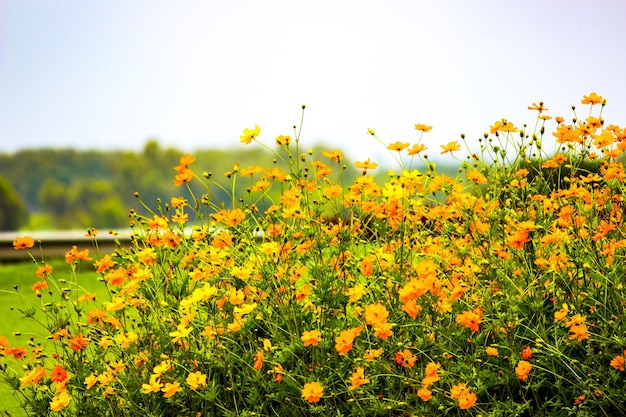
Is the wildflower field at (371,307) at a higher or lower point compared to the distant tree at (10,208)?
higher

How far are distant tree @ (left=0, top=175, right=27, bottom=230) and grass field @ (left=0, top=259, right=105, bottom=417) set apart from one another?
11.0 m

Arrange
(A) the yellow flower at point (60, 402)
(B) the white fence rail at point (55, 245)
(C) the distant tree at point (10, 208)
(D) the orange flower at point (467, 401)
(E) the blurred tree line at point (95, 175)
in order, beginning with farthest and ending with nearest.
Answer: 1. (E) the blurred tree line at point (95, 175)
2. (C) the distant tree at point (10, 208)
3. (B) the white fence rail at point (55, 245)
4. (A) the yellow flower at point (60, 402)
5. (D) the orange flower at point (467, 401)

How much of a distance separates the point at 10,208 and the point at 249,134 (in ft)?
63.5

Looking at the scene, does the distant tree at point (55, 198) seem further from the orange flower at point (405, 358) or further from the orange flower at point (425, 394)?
the orange flower at point (425, 394)

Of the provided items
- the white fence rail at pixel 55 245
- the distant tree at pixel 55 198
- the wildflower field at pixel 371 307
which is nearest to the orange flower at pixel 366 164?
the wildflower field at pixel 371 307

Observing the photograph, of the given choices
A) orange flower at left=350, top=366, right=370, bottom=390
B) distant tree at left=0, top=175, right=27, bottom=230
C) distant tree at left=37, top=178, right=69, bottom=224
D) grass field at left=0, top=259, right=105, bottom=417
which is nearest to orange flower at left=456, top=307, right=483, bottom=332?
orange flower at left=350, top=366, right=370, bottom=390

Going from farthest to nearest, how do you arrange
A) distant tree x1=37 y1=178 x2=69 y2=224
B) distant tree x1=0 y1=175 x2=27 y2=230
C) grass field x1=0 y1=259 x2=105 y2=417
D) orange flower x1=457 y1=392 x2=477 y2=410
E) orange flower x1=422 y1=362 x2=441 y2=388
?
distant tree x1=37 y1=178 x2=69 y2=224
distant tree x1=0 y1=175 x2=27 y2=230
grass field x1=0 y1=259 x2=105 y2=417
orange flower x1=422 y1=362 x2=441 y2=388
orange flower x1=457 y1=392 x2=477 y2=410

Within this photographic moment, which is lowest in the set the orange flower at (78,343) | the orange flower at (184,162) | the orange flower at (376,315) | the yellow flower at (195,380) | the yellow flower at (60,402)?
the yellow flower at (60,402)

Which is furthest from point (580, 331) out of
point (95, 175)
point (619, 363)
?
point (95, 175)

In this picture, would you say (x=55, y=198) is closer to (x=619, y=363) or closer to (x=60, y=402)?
(x=60, y=402)

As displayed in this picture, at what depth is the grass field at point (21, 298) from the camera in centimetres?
454

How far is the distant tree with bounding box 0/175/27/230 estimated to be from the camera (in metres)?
20.4

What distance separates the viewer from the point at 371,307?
258cm

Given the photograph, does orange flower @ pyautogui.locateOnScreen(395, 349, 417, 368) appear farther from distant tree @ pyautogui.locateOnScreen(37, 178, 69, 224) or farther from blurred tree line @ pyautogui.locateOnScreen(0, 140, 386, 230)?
distant tree @ pyautogui.locateOnScreen(37, 178, 69, 224)
